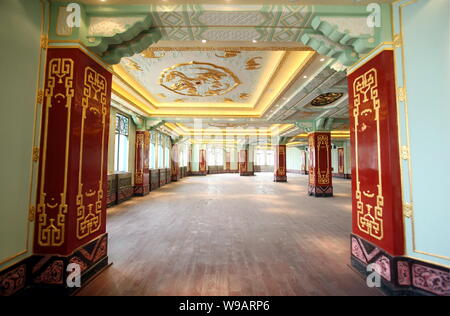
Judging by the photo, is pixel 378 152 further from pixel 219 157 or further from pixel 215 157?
pixel 219 157

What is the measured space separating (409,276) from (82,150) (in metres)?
3.49

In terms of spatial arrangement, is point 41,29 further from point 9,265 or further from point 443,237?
point 443,237

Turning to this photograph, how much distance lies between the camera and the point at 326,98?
5.84 metres

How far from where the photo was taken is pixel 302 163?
2083cm

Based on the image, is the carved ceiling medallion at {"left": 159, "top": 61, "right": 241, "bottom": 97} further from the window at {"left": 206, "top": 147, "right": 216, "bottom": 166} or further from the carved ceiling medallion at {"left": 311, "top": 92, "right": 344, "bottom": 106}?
the window at {"left": 206, "top": 147, "right": 216, "bottom": 166}

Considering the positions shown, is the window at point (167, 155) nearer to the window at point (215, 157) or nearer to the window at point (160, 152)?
the window at point (160, 152)

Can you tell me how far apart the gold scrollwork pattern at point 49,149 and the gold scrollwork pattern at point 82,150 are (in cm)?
13

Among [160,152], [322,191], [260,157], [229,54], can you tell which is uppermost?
[229,54]

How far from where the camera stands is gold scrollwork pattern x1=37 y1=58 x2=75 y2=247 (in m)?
1.93

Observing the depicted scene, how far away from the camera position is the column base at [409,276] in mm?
1668

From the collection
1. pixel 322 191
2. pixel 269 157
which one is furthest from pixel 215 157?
pixel 322 191

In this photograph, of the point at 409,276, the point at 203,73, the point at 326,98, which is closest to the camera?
the point at 409,276

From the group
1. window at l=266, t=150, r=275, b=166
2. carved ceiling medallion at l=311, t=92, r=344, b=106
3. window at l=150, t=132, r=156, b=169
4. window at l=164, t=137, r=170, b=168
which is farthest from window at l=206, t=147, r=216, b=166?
carved ceiling medallion at l=311, t=92, r=344, b=106
